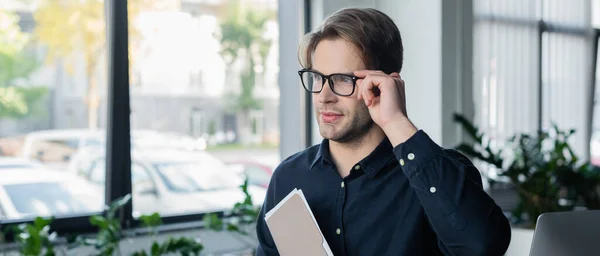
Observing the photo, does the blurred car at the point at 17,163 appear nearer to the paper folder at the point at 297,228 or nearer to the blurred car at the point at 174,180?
the blurred car at the point at 174,180

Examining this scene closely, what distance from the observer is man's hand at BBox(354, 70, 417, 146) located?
124 cm

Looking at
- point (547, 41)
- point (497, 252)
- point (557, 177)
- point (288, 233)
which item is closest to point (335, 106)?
point (288, 233)

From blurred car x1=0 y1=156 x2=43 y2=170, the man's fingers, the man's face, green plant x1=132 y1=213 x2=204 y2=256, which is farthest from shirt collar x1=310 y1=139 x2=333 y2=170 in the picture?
blurred car x1=0 y1=156 x2=43 y2=170

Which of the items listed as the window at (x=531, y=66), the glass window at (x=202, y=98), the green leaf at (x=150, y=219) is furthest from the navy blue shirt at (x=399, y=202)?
the window at (x=531, y=66)

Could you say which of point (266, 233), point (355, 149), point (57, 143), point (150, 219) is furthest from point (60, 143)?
point (355, 149)

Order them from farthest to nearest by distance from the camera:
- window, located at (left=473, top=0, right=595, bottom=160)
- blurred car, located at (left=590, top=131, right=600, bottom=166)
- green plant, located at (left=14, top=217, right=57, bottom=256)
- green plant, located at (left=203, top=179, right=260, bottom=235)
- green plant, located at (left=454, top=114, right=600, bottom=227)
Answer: blurred car, located at (left=590, top=131, right=600, bottom=166)
window, located at (left=473, top=0, right=595, bottom=160)
green plant, located at (left=454, top=114, right=600, bottom=227)
green plant, located at (left=203, top=179, right=260, bottom=235)
green plant, located at (left=14, top=217, right=57, bottom=256)

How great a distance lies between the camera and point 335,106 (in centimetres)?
134

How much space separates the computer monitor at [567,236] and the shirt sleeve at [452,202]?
0.09 m

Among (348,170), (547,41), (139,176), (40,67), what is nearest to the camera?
(348,170)

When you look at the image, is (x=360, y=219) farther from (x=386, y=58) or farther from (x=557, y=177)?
(x=557, y=177)

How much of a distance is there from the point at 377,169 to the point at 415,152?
17cm

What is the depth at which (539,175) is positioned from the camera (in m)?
3.80

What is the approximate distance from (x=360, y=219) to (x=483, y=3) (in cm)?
368

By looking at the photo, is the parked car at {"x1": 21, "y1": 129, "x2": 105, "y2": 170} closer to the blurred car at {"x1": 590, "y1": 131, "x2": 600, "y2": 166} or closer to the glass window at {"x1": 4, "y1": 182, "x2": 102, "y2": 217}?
the glass window at {"x1": 4, "y1": 182, "x2": 102, "y2": 217}
